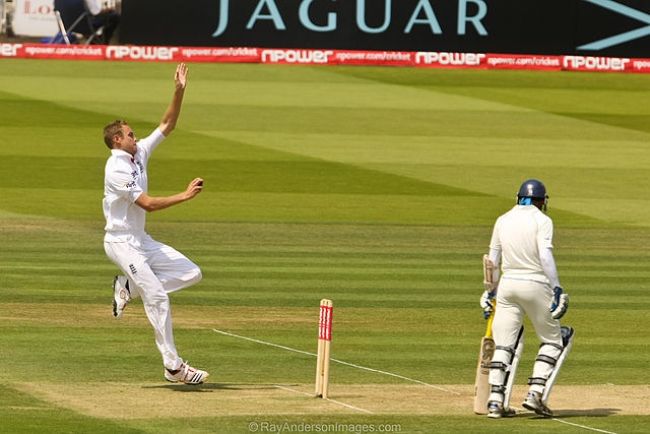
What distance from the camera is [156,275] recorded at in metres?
14.9

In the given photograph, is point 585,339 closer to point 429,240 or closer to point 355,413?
point 355,413

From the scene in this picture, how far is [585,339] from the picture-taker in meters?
18.4

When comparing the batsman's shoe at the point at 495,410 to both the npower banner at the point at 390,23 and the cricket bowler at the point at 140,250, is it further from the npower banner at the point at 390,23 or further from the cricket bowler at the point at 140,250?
the npower banner at the point at 390,23

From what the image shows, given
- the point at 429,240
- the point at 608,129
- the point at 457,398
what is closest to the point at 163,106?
the point at 608,129

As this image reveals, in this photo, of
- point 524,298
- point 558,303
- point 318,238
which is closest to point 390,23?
point 318,238

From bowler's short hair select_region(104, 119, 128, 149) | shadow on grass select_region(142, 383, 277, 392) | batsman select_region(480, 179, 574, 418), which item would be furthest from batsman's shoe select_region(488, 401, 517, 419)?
bowler's short hair select_region(104, 119, 128, 149)

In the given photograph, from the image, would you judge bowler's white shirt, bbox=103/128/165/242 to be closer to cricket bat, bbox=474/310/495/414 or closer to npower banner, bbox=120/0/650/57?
cricket bat, bbox=474/310/495/414

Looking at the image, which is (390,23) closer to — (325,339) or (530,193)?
(530,193)

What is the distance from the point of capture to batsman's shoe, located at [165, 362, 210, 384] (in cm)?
1459

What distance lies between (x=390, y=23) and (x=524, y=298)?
33095mm

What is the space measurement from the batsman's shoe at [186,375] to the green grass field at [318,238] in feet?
0.42

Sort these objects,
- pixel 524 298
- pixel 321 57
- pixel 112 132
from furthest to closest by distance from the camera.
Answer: pixel 321 57
pixel 112 132
pixel 524 298

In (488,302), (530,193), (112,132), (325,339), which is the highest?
(112,132)

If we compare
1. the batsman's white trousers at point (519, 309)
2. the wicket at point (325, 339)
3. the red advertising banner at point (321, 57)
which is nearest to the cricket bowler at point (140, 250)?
the wicket at point (325, 339)
